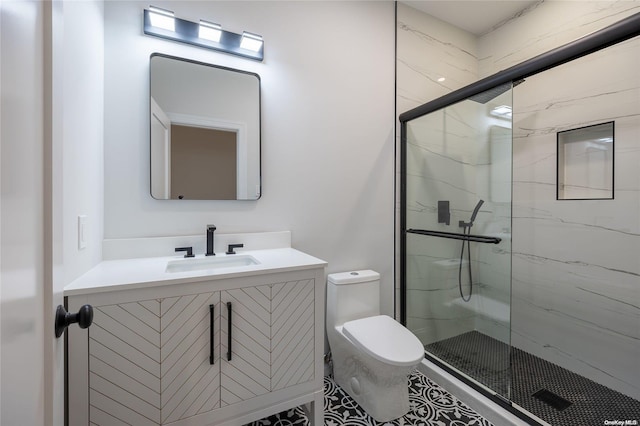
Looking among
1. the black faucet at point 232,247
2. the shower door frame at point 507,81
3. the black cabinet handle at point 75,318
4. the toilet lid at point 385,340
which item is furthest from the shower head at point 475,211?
the black cabinet handle at point 75,318

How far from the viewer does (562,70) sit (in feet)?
6.73

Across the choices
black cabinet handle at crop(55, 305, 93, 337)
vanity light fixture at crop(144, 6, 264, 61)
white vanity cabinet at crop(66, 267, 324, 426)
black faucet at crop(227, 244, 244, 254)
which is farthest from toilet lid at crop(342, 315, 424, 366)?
vanity light fixture at crop(144, 6, 264, 61)

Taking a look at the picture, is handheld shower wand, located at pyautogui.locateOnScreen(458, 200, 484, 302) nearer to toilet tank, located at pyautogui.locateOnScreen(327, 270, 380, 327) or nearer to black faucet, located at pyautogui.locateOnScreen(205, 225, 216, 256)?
toilet tank, located at pyautogui.locateOnScreen(327, 270, 380, 327)

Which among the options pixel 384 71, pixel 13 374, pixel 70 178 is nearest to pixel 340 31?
pixel 384 71

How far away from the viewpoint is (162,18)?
1531 mm

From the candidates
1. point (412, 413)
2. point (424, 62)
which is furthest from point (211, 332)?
point (424, 62)

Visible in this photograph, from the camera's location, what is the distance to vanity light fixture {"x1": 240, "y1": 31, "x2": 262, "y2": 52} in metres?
1.70

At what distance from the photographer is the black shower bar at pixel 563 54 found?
3.63 ft

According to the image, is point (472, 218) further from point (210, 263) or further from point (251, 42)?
point (251, 42)

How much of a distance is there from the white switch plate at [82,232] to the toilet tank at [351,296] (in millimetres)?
1296

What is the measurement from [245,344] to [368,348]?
622 millimetres

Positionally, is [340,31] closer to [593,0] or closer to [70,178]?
[593,0]

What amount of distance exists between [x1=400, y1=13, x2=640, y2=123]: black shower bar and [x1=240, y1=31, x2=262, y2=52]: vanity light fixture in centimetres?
124

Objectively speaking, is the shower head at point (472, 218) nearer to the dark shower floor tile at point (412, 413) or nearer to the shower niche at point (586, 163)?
the shower niche at point (586, 163)
